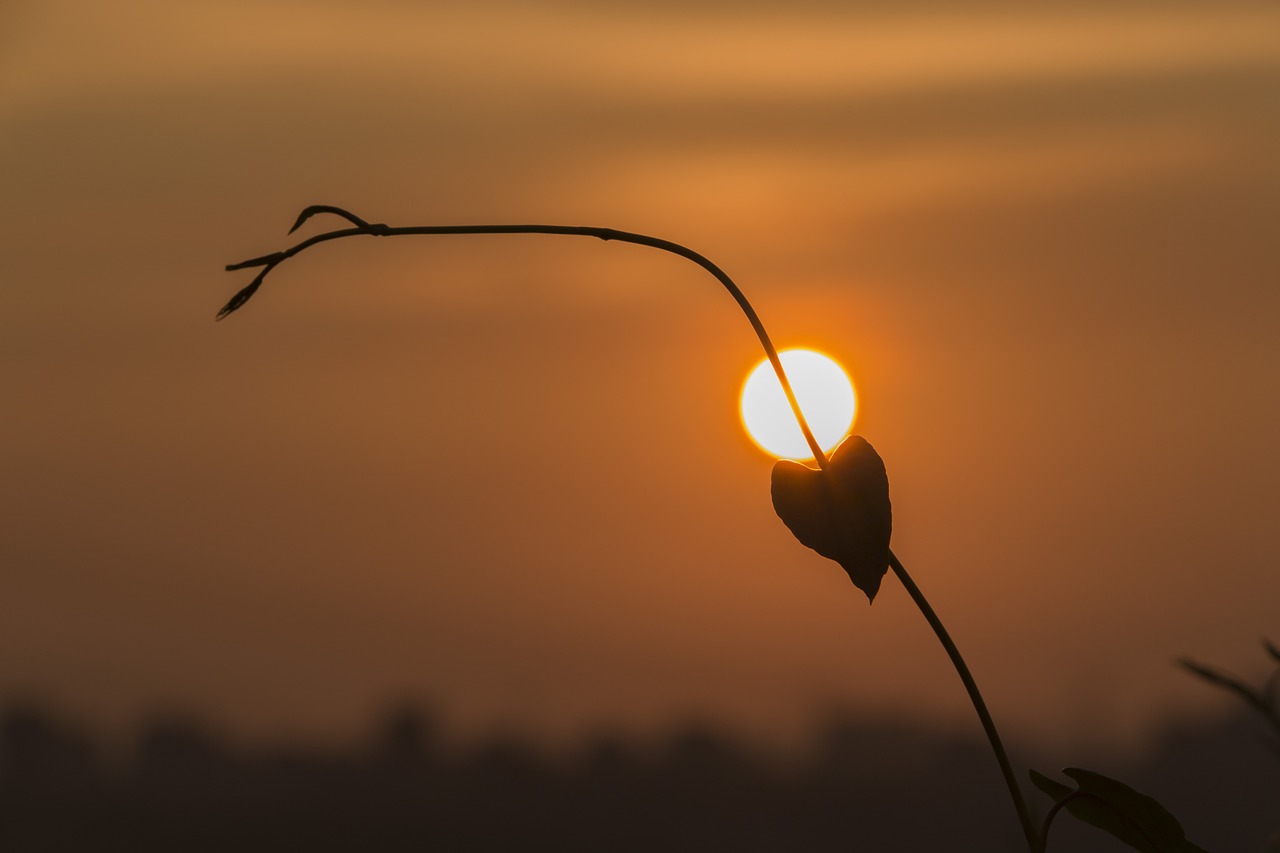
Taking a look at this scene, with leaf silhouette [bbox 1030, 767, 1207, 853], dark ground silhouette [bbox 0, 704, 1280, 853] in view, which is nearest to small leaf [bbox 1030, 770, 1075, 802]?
leaf silhouette [bbox 1030, 767, 1207, 853]

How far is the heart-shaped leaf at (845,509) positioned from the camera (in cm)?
52

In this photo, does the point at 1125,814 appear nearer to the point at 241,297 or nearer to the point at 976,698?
the point at 976,698

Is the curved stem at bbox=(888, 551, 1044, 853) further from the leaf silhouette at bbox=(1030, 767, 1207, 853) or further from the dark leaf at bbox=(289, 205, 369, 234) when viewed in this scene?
the dark leaf at bbox=(289, 205, 369, 234)

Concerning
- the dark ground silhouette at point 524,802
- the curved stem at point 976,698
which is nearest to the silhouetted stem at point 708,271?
the curved stem at point 976,698

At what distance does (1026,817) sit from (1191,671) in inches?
4.6

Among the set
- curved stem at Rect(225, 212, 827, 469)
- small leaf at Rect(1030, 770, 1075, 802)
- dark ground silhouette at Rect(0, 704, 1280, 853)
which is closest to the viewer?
curved stem at Rect(225, 212, 827, 469)

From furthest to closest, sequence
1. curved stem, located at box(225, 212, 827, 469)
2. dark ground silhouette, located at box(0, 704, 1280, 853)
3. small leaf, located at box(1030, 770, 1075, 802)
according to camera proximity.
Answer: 1. dark ground silhouette, located at box(0, 704, 1280, 853)
2. small leaf, located at box(1030, 770, 1075, 802)
3. curved stem, located at box(225, 212, 827, 469)

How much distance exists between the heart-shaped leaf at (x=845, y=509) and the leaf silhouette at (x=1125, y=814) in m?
0.15

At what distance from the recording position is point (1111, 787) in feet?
1.75

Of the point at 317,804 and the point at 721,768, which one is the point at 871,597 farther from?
the point at 317,804

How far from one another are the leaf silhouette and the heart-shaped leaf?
0.15 metres

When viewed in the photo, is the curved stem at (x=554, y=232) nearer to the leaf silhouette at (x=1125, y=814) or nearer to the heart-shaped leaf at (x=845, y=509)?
the heart-shaped leaf at (x=845, y=509)

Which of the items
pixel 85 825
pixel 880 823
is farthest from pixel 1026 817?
pixel 880 823

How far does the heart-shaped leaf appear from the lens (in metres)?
0.52
